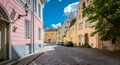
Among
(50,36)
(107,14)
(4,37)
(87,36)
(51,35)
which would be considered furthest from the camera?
(51,35)

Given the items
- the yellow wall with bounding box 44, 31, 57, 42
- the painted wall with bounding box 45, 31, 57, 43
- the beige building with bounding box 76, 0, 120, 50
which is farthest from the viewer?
the yellow wall with bounding box 44, 31, 57, 42

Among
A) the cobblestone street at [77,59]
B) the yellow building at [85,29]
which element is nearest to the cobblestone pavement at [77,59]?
the cobblestone street at [77,59]

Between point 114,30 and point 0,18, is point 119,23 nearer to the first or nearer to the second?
point 114,30

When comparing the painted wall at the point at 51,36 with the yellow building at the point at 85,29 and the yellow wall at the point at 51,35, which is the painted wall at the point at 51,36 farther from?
the yellow building at the point at 85,29

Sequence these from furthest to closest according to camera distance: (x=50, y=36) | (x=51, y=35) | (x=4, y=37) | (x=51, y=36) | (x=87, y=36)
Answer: (x=51, y=36) → (x=51, y=35) → (x=50, y=36) → (x=87, y=36) → (x=4, y=37)

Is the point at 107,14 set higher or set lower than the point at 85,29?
higher

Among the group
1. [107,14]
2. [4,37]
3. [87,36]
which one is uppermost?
[107,14]

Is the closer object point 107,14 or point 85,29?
point 107,14

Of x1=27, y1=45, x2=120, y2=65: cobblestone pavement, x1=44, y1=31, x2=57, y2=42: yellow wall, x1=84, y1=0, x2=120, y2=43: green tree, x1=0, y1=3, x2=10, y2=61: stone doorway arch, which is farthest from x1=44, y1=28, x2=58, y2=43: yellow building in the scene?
x1=0, y1=3, x2=10, y2=61: stone doorway arch

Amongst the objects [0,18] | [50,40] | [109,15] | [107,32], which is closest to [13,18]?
[0,18]

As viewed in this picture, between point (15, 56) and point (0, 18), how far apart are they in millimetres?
2769

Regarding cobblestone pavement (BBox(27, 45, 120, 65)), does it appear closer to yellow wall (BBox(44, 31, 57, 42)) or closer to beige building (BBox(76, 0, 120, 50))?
beige building (BBox(76, 0, 120, 50))

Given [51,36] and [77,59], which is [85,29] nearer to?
[77,59]

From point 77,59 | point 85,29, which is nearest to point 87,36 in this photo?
point 85,29
